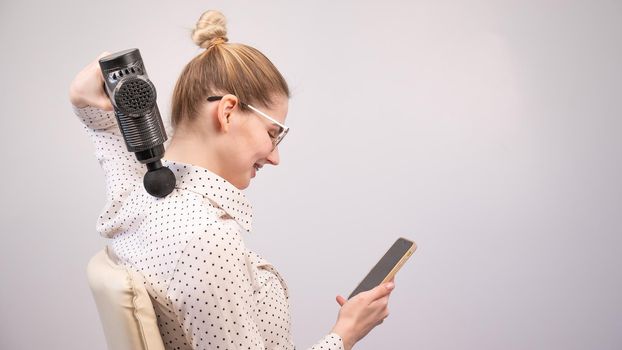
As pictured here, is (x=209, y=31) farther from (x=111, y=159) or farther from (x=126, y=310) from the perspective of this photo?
(x=126, y=310)

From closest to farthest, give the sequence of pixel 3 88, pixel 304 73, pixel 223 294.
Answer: pixel 223 294 < pixel 3 88 < pixel 304 73

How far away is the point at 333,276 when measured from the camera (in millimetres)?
2451

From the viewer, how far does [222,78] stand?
46.2 inches

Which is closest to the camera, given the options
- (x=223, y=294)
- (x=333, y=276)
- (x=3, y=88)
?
(x=223, y=294)

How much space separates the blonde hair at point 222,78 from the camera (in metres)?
1.17

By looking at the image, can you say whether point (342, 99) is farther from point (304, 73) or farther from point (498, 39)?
point (498, 39)

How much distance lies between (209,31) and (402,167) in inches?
50.0

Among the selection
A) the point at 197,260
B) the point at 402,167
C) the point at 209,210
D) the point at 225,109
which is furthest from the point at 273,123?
the point at 402,167

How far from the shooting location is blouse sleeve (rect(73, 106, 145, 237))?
48.0 inches

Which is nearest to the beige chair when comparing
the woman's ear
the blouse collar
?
the blouse collar

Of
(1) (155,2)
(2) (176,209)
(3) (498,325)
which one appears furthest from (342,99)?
(2) (176,209)

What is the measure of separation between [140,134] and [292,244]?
1465mm

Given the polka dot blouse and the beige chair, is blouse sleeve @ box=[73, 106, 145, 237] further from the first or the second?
the beige chair

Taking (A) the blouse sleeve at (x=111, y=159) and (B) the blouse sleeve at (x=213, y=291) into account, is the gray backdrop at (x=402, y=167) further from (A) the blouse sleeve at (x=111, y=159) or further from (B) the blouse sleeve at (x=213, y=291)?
(B) the blouse sleeve at (x=213, y=291)
